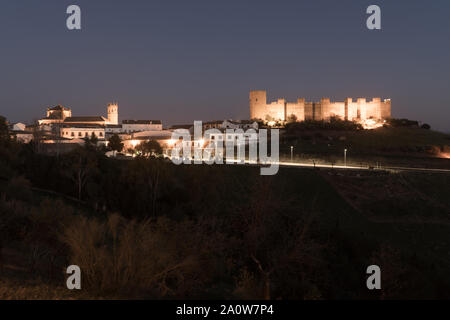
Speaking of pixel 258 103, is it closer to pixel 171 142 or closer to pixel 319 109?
pixel 319 109

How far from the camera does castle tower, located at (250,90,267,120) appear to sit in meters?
74.2

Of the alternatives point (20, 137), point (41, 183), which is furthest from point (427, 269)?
point (20, 137)

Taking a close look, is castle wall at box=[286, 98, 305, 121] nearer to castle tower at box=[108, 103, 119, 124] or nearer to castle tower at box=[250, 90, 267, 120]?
castle tower at box=[250, 90, 267, 120]

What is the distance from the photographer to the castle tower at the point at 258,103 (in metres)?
74.2

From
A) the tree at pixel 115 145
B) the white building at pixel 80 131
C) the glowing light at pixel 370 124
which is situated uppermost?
the glowing light at pixel 370 124

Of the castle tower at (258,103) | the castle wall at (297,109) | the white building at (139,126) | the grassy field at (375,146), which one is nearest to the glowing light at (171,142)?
the white building at (139,126)

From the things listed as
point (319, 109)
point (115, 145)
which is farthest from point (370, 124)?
point (115, 145)

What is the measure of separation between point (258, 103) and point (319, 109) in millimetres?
12825

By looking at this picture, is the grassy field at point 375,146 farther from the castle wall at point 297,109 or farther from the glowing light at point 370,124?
the castle wall at point 297,109

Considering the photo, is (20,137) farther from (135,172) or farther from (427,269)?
(427,269)

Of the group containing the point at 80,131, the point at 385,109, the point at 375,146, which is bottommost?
the point at 375,146

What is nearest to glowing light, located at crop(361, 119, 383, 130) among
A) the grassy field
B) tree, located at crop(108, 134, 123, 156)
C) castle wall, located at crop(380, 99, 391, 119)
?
castle wall, located at crop(380, 99, 391, 119)

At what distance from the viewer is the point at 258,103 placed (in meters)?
74.4

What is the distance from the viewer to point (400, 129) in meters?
60.6
